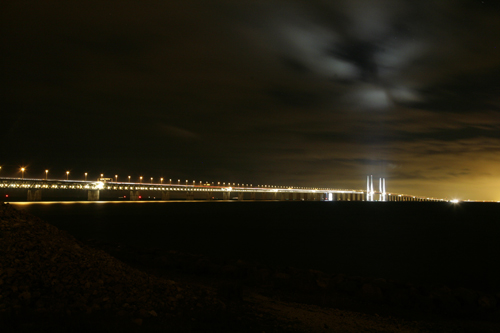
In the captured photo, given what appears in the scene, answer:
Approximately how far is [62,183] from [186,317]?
160086 millimetres

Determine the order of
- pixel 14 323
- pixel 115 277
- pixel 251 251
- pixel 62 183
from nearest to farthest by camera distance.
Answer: pixel 14 323
pixel 115 277
pixel 251 251
pixel 62 183

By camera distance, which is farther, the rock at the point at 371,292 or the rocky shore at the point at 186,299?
the rock at the point at 371,292

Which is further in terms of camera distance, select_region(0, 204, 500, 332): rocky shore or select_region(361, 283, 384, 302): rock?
select_region(361, 283, 384, 302): rock

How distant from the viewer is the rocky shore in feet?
27.0

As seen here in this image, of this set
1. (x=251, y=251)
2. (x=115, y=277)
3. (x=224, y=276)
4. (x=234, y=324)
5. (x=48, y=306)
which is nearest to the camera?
(x=48, y=306)

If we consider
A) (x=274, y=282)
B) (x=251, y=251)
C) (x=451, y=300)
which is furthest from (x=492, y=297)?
(x=251, y=251)

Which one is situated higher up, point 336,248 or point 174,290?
point 174,290

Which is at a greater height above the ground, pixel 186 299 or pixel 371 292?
pixel 186 299

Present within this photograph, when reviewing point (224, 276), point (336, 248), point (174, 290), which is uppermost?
point (174, 290)

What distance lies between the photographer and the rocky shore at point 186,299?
324 inches

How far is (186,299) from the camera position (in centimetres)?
1005

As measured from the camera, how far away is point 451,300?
13711 millimetres

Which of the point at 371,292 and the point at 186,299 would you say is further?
the point at 371,292

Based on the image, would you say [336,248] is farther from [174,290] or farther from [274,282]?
[174,290]
